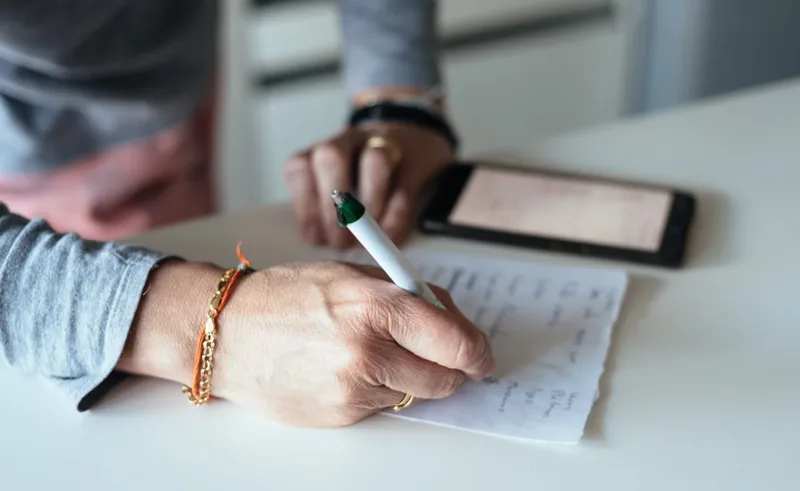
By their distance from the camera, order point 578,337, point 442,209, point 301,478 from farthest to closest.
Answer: point 442,209 → point 578,337 → point 301,478

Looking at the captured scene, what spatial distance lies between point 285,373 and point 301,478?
7 centimetres

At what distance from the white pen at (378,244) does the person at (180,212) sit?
0.04 feet

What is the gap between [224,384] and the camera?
25.0 inches

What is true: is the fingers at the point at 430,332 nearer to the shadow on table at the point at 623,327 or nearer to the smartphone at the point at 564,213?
the shadow on table at the point at 623,327

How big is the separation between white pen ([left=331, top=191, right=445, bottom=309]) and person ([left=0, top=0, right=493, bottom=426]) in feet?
0.04

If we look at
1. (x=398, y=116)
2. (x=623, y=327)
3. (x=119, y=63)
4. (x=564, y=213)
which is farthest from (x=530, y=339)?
(x=119, y=63)

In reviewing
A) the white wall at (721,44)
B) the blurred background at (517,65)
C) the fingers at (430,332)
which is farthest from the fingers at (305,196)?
the white wall at (721,44)

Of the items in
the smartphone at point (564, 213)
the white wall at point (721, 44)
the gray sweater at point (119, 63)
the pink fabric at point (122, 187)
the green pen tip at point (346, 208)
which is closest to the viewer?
the green pen tip at point (346, 208)

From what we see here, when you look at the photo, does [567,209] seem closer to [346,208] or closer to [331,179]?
[331,179]

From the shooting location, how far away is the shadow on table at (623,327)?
61 cm

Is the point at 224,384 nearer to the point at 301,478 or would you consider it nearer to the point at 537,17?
the point at 301,478

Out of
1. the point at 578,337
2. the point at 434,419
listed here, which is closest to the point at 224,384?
the point at 434,419

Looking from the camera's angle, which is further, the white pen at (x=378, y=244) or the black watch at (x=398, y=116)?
the black watch at (x=398, y=116)

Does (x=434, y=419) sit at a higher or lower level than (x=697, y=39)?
lower
